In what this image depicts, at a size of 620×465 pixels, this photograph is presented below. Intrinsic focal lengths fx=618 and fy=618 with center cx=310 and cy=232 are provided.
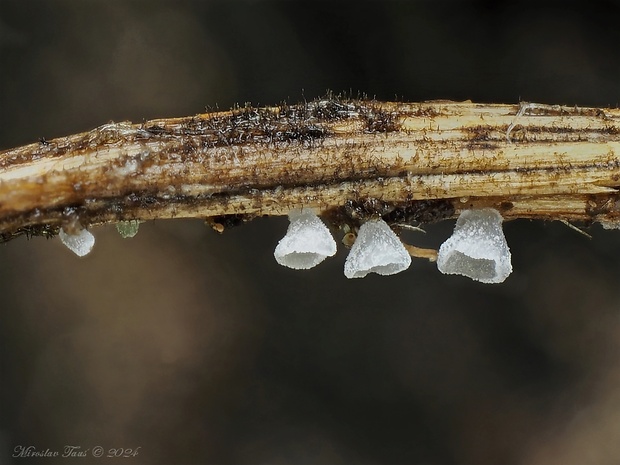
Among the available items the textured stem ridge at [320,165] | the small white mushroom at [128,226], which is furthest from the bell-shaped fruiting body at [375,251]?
the small white mushroom at [128,226]

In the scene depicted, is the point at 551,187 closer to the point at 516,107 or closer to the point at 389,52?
the point at 516,107

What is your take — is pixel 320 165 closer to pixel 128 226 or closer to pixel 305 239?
pixel 305 239

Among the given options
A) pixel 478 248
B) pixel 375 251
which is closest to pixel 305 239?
pixel 375 251

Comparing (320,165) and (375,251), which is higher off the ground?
(320,165)

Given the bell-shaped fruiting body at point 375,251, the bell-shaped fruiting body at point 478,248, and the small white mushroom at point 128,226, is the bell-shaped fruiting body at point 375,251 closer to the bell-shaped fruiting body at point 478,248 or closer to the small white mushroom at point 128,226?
the bell-shaped fruiting body at point 478,248

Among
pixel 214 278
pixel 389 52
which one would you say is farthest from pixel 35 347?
pixel 389 52

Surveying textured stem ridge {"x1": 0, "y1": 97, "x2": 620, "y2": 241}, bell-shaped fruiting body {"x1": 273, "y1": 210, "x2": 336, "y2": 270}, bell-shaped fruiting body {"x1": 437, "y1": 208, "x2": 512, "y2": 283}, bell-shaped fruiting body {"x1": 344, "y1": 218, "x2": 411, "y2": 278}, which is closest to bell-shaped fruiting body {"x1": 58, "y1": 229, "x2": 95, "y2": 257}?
textured stem ridge {"x1": 0, "y1": 97, "x2": 620, "y2": 241}

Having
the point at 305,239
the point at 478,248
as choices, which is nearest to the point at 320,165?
the point at 305,239
